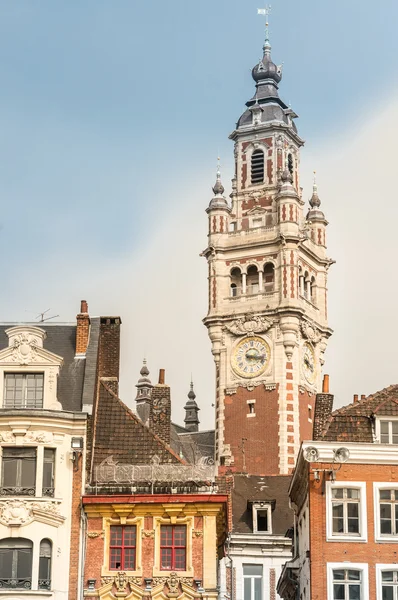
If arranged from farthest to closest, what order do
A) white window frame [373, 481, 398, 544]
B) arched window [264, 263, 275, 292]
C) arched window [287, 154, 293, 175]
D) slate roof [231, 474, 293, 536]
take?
arched window [287, 154, 293, 175] → arched window [264, 263, 275, 292] → slate roof [231, 474, 293, 536] → white window frame [373, 481, 398, 544]

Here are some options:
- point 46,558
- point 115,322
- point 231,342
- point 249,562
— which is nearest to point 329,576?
point 46,558

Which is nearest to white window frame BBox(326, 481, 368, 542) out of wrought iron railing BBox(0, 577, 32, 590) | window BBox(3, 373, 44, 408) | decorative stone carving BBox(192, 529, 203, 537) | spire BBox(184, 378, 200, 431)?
decorative stone carving BBox(192, 529, 203, 537)

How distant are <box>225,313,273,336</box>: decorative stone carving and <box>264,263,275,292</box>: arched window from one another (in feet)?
9.64

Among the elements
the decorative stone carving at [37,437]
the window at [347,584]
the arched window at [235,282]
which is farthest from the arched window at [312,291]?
the decorative stone carving at [37,437]

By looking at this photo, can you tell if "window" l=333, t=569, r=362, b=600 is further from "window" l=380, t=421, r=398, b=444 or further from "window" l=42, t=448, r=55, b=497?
"window" l=42, t=448, r=55, b=497

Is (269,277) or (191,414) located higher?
(269,277)

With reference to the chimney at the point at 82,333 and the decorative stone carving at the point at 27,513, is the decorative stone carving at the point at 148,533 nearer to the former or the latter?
the decorative stone carving at the point at 27,513

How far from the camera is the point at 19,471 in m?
52.2

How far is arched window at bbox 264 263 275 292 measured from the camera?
403 ft

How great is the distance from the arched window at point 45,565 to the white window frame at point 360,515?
9.62 m

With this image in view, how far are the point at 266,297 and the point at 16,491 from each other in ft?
234

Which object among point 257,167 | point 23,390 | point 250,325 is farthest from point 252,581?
point 257,167

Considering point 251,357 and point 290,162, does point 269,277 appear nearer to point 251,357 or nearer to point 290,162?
point 251,357

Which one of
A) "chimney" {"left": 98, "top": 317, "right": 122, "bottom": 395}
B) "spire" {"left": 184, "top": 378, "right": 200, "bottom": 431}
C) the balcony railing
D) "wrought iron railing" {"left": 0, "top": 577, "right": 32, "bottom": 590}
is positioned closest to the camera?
"wrought iron railing" {"left": 0, "top": 577, "right": 32, "bottom": 590}
